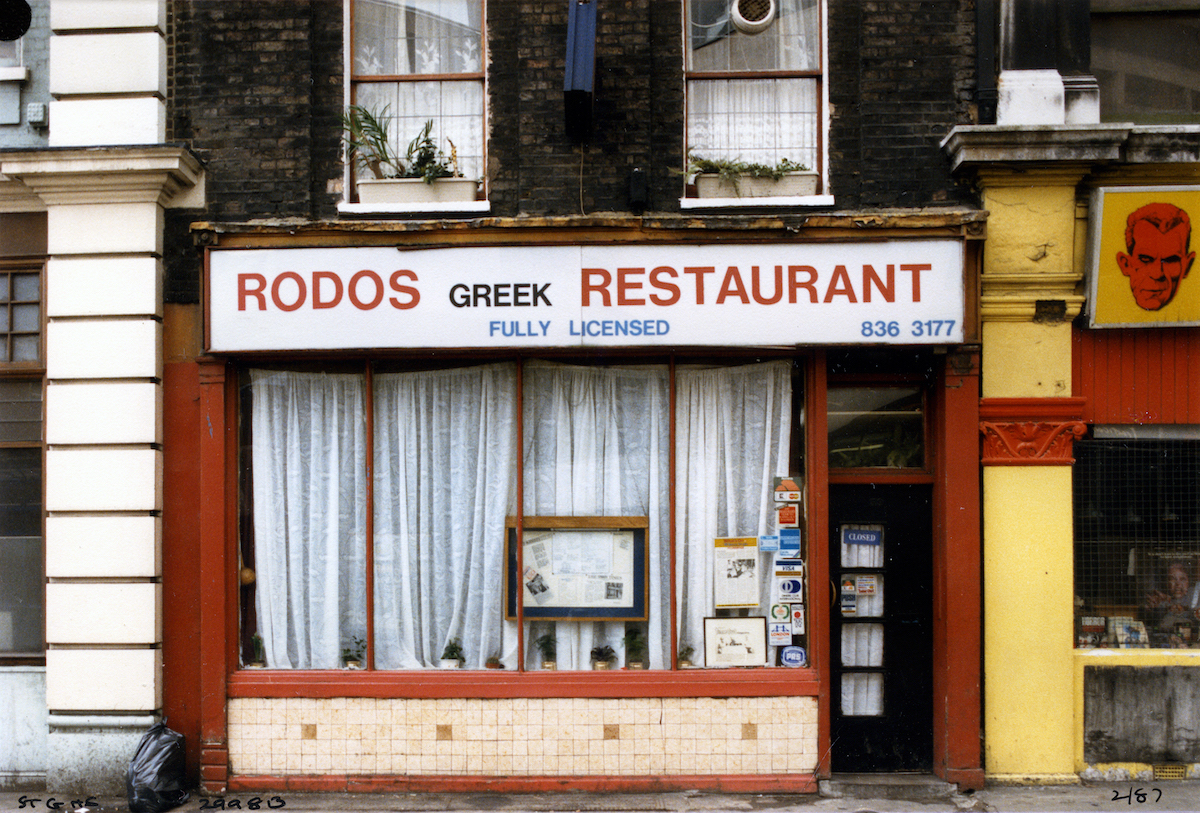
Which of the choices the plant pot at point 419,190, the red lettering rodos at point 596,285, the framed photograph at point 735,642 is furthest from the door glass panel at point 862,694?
the plant pot at point 419,190

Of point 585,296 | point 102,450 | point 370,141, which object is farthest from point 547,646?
point 370,141

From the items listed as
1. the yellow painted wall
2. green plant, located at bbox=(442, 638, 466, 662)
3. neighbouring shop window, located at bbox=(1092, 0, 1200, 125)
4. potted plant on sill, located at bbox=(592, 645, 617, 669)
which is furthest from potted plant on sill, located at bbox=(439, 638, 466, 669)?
neighbouring shop window, located at bbox=(1092, 0, 1200, 125)

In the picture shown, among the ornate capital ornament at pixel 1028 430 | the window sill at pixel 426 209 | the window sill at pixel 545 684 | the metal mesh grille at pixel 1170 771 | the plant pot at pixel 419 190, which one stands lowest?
the metal mesh grille at pixel 1170 771

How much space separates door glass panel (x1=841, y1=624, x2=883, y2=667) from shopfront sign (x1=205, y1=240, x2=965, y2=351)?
2428 millimetres

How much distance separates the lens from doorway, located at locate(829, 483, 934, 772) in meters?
6.95

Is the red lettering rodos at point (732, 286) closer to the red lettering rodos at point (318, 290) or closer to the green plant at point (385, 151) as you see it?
the green plant at point (385, 151)

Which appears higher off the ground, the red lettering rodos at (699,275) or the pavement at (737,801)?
the red lettering rodos at (699,275)

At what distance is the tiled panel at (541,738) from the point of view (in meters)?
6.68

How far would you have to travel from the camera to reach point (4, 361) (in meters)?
7.19

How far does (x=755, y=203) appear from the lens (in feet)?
22.6

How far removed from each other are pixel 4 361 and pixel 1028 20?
9.11 m

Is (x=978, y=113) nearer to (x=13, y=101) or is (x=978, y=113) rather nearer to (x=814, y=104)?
(x=814, y=104)

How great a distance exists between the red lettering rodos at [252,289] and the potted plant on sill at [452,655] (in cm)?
314

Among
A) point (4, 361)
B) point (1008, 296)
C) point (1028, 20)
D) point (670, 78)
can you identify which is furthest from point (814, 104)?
point (4, 361)
